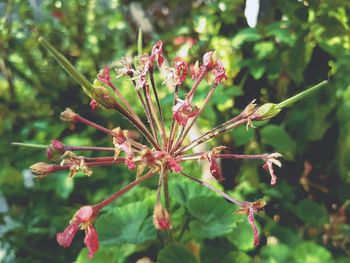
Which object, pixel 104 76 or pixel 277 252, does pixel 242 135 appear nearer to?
pixel 277 252

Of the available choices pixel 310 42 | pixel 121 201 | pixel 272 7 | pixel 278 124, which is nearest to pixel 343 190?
pixel 278 124

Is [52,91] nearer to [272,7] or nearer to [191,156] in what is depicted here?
[272,7]

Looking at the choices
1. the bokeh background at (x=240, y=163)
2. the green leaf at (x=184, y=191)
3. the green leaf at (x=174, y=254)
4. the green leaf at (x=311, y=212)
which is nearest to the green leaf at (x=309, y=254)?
the bokeh background at (x=240, y=163)

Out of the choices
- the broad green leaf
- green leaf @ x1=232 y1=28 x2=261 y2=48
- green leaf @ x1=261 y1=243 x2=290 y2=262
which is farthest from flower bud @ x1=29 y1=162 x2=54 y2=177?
green leaf @ x1=232 y1=28 x2=261 y2=48

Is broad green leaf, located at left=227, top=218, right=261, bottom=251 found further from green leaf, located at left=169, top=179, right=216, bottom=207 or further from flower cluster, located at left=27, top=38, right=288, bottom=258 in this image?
flower cluster, located at left=27, top=38, right=288, bottom=258

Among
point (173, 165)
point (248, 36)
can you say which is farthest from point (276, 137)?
point (173, 165)

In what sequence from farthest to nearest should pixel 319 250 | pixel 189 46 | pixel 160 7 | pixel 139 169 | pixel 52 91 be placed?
pixel 160 7, pixel 52 91, pixel 189 46, pixel 319 250, pixel 139 169

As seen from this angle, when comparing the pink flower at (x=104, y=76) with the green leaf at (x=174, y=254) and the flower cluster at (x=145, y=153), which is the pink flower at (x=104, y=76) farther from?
the green leaf at (x=174, y=254)
